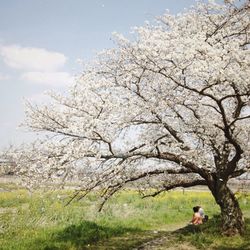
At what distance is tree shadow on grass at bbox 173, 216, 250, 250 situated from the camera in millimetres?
13047

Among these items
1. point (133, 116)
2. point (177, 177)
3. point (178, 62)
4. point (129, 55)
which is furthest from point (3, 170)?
point (177, 177)

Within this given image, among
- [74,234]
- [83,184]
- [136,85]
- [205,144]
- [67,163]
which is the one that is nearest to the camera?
[67,163]

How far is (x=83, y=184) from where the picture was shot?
474 inches

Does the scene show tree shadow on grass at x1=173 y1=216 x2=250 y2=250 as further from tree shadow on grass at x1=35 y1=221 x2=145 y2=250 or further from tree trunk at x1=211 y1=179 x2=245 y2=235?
tree shadow on grass at x1=35 y1=221 x2=145 y2=250

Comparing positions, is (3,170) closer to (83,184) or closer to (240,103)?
(83,184)

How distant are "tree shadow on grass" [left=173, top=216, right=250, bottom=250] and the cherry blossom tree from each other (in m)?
0.56

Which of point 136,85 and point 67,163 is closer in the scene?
point 67,163

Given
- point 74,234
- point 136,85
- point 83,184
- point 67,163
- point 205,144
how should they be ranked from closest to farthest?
point 67,163
point 83,184
point 136,85
point 205,144
point 74,234

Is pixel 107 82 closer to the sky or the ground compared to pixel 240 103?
closer to the sky

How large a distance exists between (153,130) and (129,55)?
3.53 meters

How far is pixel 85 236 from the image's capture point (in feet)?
53.3

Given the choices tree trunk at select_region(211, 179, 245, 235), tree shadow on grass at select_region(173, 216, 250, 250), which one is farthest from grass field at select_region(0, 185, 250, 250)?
tree trunk at select_region(211, 179, 245, 235)

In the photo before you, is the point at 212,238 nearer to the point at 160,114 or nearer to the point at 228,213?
the point at 228,213

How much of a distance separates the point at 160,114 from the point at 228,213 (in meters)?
4.86
